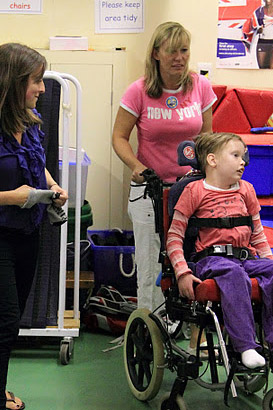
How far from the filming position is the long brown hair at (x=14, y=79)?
2.36m

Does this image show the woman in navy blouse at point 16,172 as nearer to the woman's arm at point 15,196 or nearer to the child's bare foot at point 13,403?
the woman's arm at point 15,196

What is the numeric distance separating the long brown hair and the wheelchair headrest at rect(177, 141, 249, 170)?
69 centimetres

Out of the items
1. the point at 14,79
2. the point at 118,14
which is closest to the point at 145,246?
the point at 14,79

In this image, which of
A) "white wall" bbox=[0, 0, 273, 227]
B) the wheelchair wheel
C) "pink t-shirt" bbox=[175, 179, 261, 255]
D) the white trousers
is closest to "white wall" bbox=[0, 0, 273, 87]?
"white wall" bbox=[0, 0, 273, 227]

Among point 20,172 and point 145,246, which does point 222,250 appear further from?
point 20,172

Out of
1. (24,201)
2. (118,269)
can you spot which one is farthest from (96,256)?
(24,201)

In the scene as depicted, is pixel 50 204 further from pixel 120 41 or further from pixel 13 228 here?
pixel 120 41

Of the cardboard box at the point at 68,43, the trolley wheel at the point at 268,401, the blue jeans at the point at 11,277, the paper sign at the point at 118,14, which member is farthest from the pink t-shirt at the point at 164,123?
the paper sign at the point at 118,14

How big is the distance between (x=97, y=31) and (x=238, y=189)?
2027 millimetres

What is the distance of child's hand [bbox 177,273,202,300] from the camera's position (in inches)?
99.0

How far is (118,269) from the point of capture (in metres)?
3.97

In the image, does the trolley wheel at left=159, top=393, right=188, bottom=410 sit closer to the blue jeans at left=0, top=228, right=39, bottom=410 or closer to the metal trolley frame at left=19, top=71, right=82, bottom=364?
the blue jeans at left=0, top=228, right=39, bottom=410

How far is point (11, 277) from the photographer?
244cm

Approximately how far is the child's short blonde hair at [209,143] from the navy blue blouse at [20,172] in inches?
27.4
